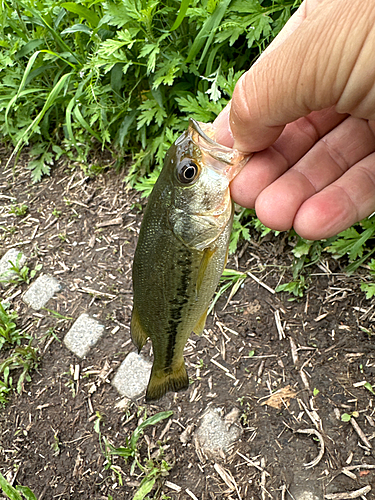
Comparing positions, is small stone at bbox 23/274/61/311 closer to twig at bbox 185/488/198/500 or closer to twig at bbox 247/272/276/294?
twig at bbox 247/272/276/294

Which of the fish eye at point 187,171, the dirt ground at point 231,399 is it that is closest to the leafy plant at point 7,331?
the dirt ground at point 231,399

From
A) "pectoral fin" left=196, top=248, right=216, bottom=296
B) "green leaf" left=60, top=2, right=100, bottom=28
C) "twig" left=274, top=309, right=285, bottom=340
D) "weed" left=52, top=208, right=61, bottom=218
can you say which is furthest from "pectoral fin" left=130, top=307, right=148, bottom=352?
"green leaf" left=60, top=2, right=100, bottom=28

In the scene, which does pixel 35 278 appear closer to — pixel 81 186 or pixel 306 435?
pixel 81 186

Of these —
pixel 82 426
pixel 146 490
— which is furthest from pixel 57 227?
pixel 146 490

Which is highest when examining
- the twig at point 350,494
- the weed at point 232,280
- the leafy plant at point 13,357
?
the weed at point 232,280

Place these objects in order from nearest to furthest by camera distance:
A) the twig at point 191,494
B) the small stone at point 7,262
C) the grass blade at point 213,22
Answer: the twig at point 191,494 → the grass blade at point 213,22 → the small stone at point 7,262

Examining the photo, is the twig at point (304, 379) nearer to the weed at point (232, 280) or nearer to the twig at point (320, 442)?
the twig at point (320, 442)
